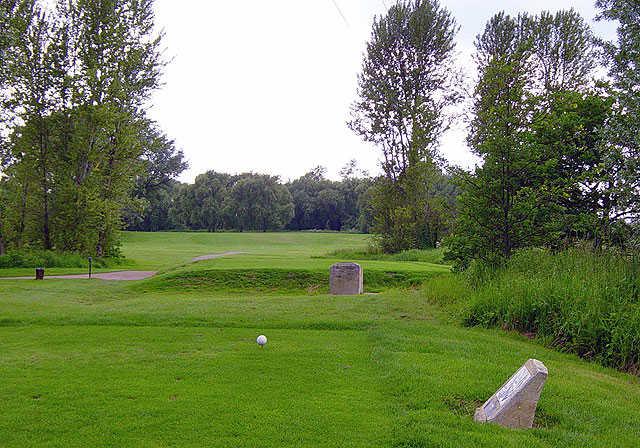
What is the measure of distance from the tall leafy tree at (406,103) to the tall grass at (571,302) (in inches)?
787

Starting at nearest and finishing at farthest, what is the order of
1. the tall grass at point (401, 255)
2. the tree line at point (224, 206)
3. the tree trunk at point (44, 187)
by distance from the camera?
the tree trunk at point (44, 187)
the tall grass at point (401, 255)
the tree line at point (224, 206)

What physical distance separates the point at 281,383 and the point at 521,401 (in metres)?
2.48

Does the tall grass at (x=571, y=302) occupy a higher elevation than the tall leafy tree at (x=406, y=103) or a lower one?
lower

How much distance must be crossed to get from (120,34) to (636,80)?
24.3 meters

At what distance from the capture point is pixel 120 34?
26188 millimetres

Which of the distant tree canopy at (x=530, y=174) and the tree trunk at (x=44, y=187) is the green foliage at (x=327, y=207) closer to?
the tree trunk at (x=44, y=187)

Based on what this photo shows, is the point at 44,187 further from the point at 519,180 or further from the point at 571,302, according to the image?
the point at 571,302

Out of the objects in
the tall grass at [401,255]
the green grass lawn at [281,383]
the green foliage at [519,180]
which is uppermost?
the green foliage at [519,180]

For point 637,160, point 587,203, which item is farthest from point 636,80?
point 587,203

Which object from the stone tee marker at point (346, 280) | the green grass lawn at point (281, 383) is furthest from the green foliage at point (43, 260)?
the stone tee marker at point (346, 280)

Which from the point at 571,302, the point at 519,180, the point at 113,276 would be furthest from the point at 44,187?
the point at 571,302

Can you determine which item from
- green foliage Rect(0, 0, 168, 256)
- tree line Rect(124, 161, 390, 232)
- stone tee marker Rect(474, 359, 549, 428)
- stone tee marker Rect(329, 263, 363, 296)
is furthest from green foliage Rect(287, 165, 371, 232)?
stone tee marker Rect(474, 359, 549, 428)

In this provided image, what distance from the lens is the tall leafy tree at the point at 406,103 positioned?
3103 centimetres

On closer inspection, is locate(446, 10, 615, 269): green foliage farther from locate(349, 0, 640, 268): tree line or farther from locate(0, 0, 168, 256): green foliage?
locate(0, 0, 168, 256): green foliage
